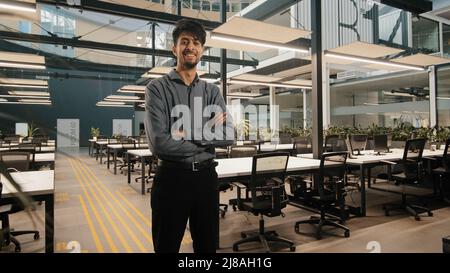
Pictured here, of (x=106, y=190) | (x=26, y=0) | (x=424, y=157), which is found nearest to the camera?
(x=26, y=0)

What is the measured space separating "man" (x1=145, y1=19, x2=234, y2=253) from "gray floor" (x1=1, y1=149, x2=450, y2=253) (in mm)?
1238

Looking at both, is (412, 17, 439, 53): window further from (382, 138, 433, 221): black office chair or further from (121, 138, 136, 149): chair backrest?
(121, 138, 136, 149): chair backrest

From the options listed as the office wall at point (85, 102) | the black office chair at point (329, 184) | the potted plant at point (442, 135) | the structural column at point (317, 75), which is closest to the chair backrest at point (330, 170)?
the black office chair at point (329, 184)

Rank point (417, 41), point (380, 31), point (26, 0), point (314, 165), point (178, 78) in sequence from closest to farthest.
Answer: point (178, 78)
point (26, 0)
point (314, 165)
point (417, 41)
point (380, 31)

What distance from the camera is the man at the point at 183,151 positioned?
57.9 inches

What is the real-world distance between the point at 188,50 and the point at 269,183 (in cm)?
186

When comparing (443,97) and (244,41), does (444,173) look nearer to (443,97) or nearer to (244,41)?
(244,41)

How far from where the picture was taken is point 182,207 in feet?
4.81

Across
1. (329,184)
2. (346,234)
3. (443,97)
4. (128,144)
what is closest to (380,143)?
(329,184)

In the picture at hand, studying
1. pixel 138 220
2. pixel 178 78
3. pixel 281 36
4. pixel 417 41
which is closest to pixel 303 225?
pixel 138 220

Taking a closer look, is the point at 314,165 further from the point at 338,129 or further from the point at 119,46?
the point at 119,46

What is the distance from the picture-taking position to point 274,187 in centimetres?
282

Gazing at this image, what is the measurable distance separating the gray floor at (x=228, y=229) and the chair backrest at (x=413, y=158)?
1.92 feet

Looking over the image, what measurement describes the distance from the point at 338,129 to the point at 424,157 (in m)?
2.84
